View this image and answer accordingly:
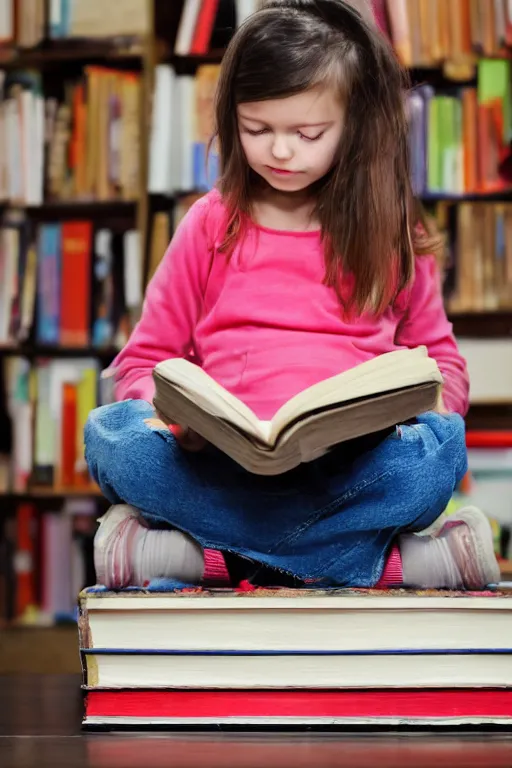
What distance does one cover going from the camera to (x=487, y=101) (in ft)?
7.27

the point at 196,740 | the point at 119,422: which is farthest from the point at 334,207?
the point at 196,740

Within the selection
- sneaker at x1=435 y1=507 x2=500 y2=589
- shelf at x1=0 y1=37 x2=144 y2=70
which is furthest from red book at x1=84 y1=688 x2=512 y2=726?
shelf at x1=0 y1=37 x2=144 y2=70

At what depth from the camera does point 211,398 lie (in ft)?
2.28

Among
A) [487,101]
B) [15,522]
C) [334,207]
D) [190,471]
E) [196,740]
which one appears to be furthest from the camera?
[15,522]

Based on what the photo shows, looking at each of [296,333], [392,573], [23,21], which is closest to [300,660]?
[392,573]

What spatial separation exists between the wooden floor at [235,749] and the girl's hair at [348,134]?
1.38ft

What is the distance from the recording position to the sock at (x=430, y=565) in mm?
820

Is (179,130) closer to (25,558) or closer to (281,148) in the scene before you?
(25,558)

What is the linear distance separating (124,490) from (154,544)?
2.0 inches

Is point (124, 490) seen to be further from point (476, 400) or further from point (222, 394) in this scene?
point (476, 400)

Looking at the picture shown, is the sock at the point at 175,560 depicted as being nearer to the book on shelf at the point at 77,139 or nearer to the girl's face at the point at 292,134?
the girl's face at the point at 292,134

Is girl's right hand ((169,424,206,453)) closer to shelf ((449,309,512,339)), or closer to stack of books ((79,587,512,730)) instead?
stack of books ((79,587,512,730))

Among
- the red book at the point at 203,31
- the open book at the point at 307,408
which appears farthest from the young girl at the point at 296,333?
the red book at the point at 203,31

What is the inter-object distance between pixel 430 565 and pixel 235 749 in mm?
244
